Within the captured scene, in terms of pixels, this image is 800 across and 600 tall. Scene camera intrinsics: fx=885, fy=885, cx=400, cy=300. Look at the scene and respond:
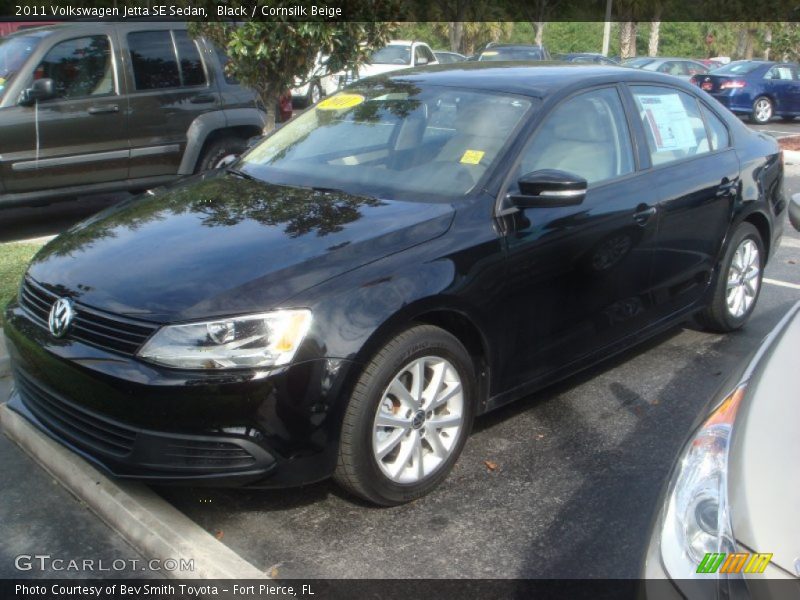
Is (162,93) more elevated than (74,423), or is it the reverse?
(162,93)

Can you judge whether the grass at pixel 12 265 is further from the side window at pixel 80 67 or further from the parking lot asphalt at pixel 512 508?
the parking lot asphalt at pixel 512 508

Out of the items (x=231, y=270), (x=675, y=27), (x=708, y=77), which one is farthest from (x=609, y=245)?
(x=675, y=27)

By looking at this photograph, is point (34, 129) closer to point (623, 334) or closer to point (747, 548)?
point (623, 334)

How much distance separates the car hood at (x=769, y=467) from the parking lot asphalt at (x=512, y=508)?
387 mm

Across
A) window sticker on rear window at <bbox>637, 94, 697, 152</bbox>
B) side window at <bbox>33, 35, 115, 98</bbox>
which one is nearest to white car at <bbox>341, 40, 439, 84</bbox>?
side window at <bbox>33, 35, 115, 98</bbox>

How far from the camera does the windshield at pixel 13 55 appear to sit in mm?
7730

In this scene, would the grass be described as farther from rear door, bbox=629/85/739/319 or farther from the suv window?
rear door, bbox=629/85/739/319

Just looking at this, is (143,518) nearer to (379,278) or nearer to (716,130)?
(379,278)

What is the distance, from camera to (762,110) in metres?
21.2

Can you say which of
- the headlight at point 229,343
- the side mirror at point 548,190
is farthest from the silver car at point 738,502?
the side mirror at point 548,190

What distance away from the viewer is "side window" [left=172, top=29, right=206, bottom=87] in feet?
28.2

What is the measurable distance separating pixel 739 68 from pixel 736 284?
18096mm

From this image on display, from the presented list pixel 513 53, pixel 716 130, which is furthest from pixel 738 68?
pixel 716 130

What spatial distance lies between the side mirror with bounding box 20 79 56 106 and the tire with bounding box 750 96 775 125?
1785 centimetres
